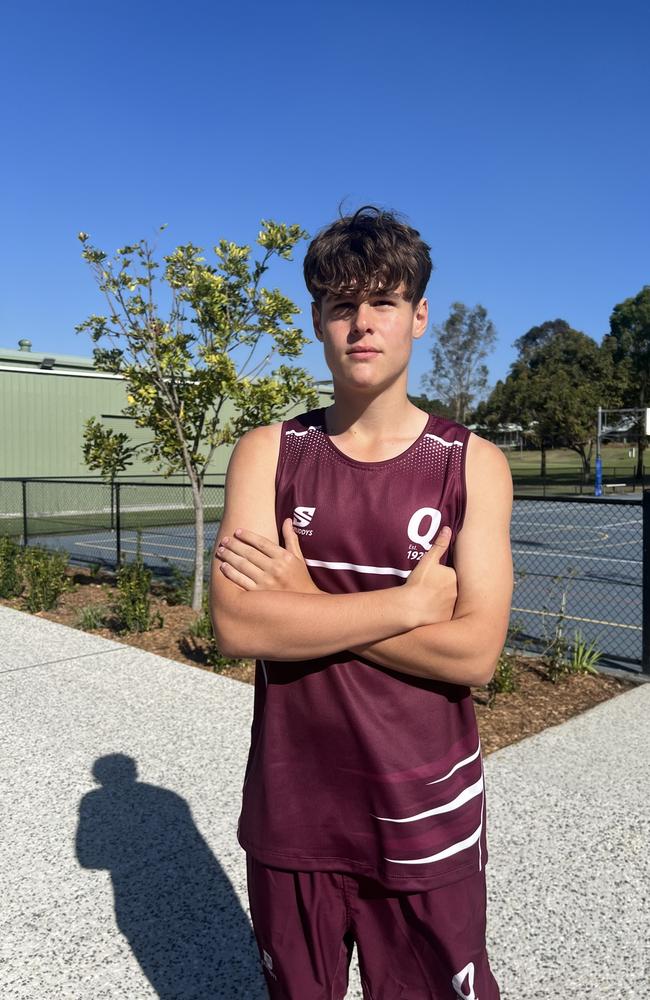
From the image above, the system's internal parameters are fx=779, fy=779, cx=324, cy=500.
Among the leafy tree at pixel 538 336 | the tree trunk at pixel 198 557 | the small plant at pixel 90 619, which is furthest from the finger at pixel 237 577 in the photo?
the leafy tree at pixel 538 336

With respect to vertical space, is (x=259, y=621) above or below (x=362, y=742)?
above

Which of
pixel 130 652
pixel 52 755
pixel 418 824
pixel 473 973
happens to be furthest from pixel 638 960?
pixel 130 652

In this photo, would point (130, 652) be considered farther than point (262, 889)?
Yes

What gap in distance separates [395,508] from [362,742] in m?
0.47

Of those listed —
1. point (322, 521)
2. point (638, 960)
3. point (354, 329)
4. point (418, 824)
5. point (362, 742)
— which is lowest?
point (638, 960)

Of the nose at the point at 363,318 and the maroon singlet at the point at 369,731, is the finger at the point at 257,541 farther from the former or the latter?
the nose at the point at 363,318

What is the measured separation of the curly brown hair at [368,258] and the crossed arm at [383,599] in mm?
379

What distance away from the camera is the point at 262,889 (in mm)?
1624

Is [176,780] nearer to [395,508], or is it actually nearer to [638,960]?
[638,960]

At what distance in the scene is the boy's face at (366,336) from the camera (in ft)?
5.24

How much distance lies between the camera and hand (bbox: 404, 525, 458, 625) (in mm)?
1533

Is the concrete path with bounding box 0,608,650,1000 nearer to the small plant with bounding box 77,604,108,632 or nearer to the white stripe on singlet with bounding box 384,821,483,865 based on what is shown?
the white stripe on singlet with bounding box 384,821,483,865

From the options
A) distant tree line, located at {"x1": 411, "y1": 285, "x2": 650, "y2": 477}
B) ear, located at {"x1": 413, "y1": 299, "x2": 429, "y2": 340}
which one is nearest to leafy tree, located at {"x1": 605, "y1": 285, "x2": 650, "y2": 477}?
distant tree line, located at {"x1": 411, "y1": 285, "x2": 650, "y2": 477}

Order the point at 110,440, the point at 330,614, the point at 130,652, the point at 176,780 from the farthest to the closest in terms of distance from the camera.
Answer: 1. the point at 110,440
2. the point at 130,652
3. the point at 176,780
4. the point at 330,614
